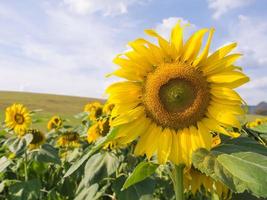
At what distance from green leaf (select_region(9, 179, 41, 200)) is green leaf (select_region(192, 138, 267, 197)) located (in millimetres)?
2746

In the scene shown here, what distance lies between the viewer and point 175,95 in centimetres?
212

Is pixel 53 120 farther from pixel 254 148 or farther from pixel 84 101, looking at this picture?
pixel 84 101

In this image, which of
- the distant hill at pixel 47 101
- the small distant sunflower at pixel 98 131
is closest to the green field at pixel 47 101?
the distant hill at pixel 47 101

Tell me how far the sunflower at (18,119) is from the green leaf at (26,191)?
6.74 feet

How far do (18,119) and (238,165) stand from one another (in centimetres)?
551

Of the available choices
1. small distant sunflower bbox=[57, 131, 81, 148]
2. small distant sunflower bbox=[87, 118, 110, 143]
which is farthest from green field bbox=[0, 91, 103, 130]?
small distant sunflower bbox=[87, 118, 110, 143]

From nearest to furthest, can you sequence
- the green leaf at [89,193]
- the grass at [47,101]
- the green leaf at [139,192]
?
the green leaf at [139,192], the green leaf at [89,193], the grass at [47,101]

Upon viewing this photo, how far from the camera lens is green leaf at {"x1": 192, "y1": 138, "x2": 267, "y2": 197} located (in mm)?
1461

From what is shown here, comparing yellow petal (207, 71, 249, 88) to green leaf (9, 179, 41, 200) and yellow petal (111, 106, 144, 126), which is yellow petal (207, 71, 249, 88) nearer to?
yellow petal (111, 106, 144, 126)

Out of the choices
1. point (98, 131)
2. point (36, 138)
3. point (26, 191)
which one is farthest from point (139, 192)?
point (36, 138)

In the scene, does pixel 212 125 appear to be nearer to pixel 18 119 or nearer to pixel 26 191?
pixel 26 191

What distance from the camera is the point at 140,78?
212cm

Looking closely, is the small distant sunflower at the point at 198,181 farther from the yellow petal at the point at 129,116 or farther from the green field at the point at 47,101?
the green field at the point at 47,101

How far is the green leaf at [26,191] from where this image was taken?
421cm
